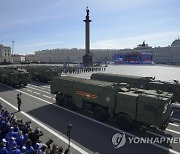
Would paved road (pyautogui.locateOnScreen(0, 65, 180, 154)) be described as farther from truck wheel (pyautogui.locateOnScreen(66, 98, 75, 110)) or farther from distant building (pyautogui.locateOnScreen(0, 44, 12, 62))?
distant building (pyautogui.locateOnScreen(0, 44, 12, 62))

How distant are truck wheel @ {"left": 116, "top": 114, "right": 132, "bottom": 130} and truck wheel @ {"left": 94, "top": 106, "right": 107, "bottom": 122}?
55.7 inches

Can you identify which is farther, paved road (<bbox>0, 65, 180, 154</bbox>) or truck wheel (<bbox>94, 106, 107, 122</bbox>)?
truck wheel (<bbox>94, 106, 107, 122</bbox>)

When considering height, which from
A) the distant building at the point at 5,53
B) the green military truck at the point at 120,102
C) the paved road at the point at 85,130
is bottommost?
the paved road at the point at 85,130

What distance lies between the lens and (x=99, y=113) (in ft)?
54.3

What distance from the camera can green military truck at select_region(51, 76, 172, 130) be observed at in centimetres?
1316

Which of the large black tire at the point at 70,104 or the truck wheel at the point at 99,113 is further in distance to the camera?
the large black tire at the point at 70,104

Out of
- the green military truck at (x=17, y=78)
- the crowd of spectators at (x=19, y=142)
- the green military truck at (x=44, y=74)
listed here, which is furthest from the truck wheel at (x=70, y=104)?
the green military truck at (x=44, y=74)

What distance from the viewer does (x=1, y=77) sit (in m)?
38.0

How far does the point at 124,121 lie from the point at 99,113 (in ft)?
8.28

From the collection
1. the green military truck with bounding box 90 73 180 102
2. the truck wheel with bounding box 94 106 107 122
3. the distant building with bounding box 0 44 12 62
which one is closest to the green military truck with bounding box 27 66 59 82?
the green military truck with bounding box 90 73 180 102

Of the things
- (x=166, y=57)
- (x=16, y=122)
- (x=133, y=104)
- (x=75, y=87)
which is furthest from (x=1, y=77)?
(x=166, y=57)

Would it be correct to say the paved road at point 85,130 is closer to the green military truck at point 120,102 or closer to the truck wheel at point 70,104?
the truck wheel at point 70,104

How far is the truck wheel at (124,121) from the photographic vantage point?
14375 millimetres

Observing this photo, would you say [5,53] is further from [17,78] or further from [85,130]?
[85,130]
